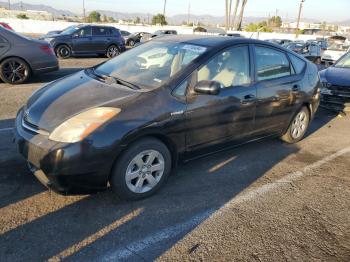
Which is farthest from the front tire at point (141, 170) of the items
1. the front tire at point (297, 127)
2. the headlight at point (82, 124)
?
the front tire at point (297, 127)

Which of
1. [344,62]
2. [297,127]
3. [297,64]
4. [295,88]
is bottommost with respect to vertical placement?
[297,127]

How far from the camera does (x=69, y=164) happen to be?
3127mm

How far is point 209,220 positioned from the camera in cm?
339

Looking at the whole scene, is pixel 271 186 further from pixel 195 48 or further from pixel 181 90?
pixel 195 48

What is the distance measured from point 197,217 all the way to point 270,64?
2493 millimetres

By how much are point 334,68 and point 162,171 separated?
666 cm

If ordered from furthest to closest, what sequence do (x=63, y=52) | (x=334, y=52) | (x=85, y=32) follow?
(x=334, y=52)
(x=85, y=32)
(x=63, y=52)

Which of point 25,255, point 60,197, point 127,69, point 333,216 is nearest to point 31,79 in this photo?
point 127,69

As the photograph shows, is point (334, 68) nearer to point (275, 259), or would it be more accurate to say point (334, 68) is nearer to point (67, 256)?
point (275, 259)

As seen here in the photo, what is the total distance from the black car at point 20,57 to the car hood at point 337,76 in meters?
6.85

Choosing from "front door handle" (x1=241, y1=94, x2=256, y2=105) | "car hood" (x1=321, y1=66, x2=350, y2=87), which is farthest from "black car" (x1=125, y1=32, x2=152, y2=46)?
"front door handle" (x1=241, y1=94, x2=256, y2=105)

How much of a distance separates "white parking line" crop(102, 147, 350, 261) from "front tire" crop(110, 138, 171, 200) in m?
0.57

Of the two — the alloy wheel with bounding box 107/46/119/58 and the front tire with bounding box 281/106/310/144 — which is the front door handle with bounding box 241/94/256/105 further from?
the alloy wheel with bounding box 107/46/119/58

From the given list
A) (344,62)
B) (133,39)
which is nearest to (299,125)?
(344,62)
